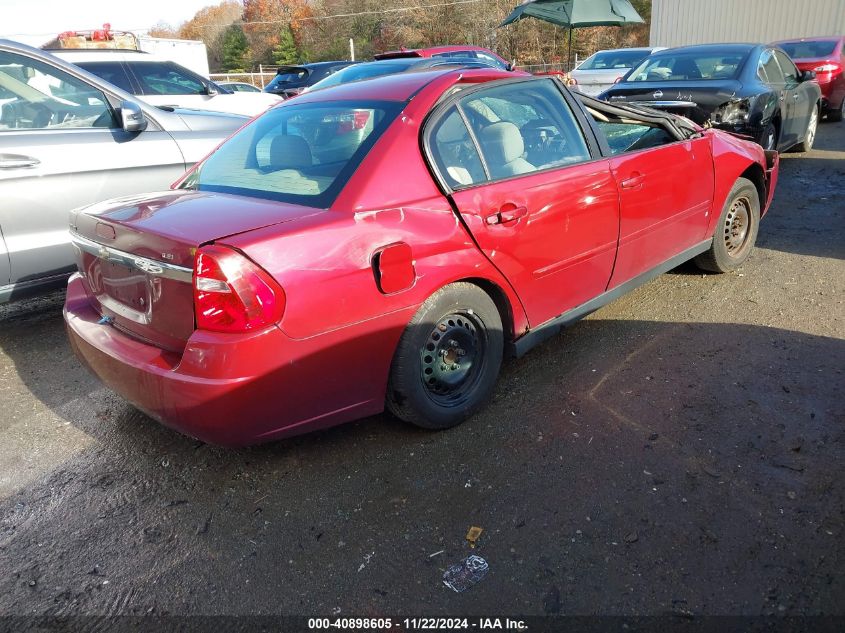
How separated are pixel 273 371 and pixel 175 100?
811 cm

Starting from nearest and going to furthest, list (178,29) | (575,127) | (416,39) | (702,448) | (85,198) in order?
(702,448)
(575,127)
(85,198)
(416,39)
(178,29)

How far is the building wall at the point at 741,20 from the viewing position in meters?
23.7

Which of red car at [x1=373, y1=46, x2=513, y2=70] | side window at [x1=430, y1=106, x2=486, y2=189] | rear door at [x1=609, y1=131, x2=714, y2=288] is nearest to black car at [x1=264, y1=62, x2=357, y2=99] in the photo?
red car at [x1=373, y1=46, x2=513, y2=70]

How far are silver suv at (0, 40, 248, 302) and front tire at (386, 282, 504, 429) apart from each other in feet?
8.71

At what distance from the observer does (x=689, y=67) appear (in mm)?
7820

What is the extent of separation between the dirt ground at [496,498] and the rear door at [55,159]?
821 millimetres

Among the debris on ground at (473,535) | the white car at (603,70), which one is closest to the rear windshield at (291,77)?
the white car at (603,70)

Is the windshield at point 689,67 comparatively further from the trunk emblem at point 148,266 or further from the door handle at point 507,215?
the trunk emblem at point 148,266

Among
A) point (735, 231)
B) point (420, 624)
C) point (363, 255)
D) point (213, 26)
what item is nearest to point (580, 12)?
point (735, 231)

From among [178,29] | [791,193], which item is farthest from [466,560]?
[178,29]

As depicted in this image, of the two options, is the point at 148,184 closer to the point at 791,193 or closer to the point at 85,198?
the point at 85,198

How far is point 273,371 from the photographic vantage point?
2.45m

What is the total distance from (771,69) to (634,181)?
5578 millimetres

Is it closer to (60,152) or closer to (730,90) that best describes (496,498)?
(60,152)
